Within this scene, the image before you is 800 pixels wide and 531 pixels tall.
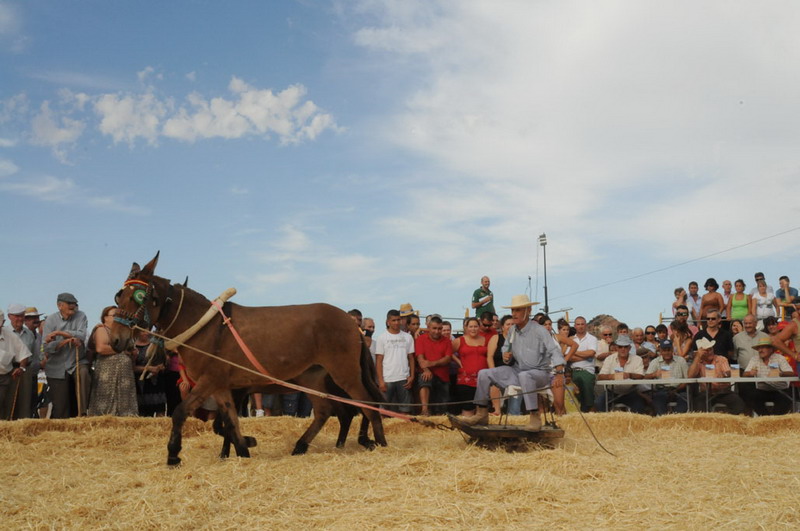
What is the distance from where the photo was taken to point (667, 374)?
1211cm

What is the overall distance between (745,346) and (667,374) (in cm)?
150

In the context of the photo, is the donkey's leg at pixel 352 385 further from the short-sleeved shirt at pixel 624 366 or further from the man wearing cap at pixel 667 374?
the man wearing cap at pixel 667 374

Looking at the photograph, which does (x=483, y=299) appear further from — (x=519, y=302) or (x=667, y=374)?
(x=519, y=302)

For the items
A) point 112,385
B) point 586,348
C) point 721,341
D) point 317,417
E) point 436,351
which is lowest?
point 317,417

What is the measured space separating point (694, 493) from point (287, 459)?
158 inches

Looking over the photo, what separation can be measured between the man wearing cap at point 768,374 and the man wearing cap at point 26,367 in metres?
11.3

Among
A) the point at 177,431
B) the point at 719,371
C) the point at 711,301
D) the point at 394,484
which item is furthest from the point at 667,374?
the point at 177,431

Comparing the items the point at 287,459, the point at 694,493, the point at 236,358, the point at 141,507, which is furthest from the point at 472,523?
the point at 236,358

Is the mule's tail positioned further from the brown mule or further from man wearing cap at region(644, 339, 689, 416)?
man wearing cap at region(644, 339, 689, 416)

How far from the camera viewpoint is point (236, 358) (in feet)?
26.4

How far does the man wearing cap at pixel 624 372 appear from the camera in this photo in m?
12.4

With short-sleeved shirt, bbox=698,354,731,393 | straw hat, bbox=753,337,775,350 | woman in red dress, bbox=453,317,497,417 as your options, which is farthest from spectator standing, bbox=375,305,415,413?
straw hat, bbox=753,337,775,350

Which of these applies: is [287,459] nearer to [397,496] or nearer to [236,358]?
[236,358]

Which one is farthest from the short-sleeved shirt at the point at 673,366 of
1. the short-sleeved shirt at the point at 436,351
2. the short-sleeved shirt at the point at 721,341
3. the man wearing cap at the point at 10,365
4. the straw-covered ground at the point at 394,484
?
the man wearing cap at the point at 10,365
